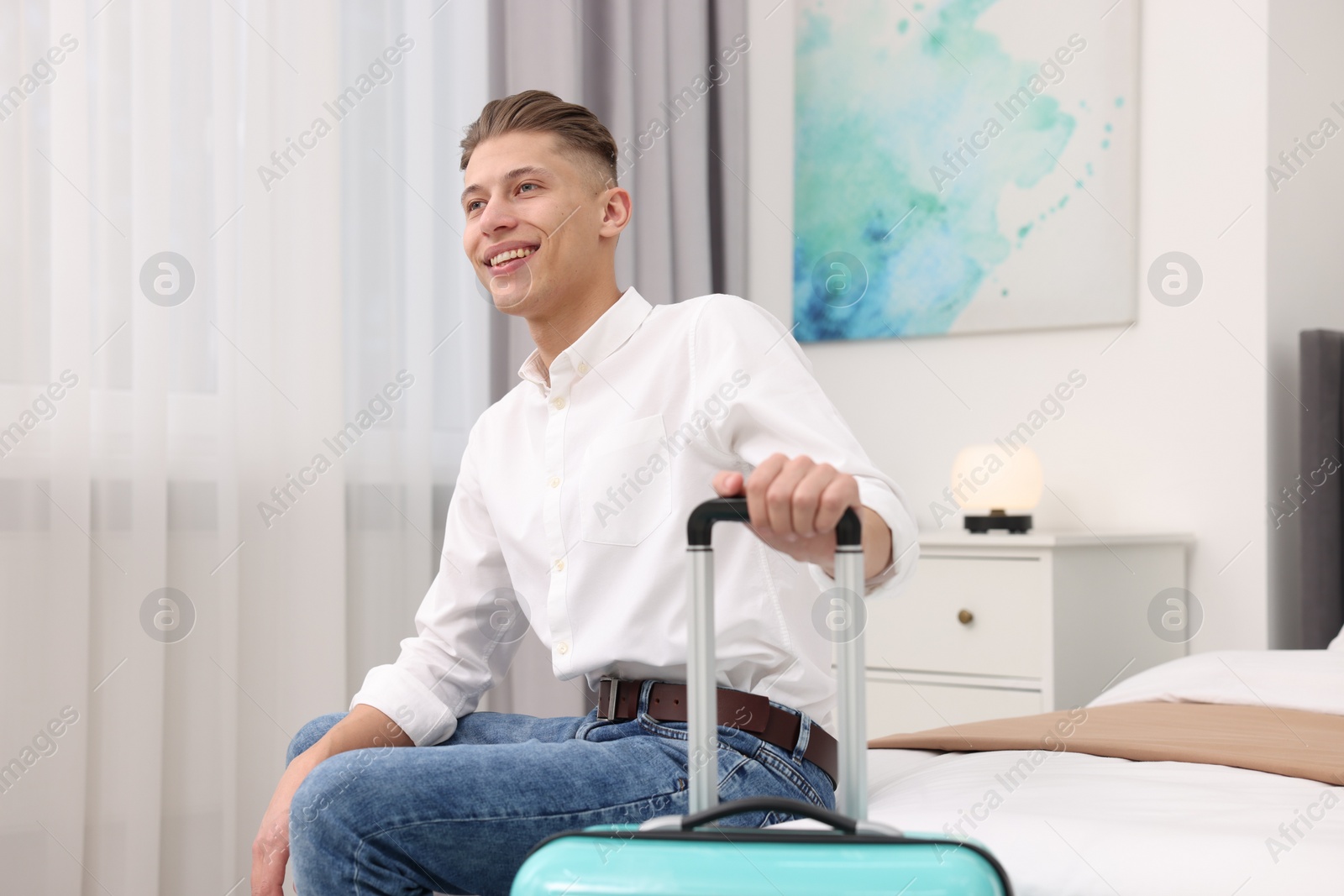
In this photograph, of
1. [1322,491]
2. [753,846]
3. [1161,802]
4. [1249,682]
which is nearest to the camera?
[753,846]

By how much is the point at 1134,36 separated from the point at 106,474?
243cm

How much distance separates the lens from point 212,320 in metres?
2.01

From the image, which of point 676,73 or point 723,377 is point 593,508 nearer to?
point 723,377

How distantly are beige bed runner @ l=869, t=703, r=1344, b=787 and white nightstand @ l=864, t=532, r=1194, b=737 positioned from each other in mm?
805

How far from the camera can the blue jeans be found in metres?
0.90

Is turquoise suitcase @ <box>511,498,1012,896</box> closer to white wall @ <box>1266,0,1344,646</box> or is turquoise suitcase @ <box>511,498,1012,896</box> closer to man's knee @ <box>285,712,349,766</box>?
man's knee @ <box>285,712,349,766</box>

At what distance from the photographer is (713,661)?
2.34 ft

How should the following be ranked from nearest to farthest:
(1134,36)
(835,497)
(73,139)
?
(835,497), (73,139), (1134,36)

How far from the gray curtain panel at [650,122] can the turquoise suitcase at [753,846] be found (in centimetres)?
180

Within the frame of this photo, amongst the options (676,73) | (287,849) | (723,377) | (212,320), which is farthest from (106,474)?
(676,73)

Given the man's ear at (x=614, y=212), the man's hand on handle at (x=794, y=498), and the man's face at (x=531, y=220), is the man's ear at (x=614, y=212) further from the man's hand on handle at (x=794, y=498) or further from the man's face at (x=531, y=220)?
the man's hand on handle at (x=794, y=498)

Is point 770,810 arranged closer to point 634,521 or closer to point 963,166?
point 634,521

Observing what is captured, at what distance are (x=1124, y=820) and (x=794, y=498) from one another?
460 mm

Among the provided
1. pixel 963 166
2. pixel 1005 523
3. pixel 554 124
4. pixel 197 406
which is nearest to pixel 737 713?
pixel 554 124
